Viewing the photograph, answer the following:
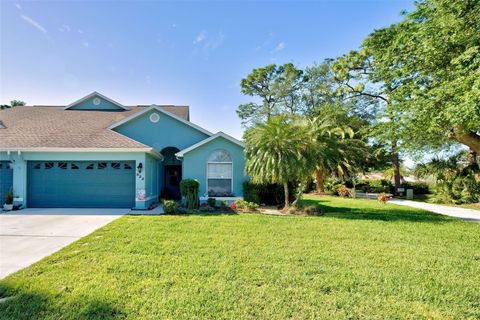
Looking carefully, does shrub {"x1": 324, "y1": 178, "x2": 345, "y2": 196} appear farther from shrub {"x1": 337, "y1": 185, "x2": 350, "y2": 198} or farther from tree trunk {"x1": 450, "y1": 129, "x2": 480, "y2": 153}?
tree trunk {"x1": 450, "y1": 129, "x2": 480, "y2": 153}

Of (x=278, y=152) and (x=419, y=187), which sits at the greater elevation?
(x=278, y=152)

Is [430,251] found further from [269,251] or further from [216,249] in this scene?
[216,249]

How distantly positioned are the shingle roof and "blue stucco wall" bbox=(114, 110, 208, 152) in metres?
1.43

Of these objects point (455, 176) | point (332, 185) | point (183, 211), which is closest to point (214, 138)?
point (183, 211)

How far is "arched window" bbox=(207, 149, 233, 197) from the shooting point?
13.4m

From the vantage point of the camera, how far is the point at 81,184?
12.6 m

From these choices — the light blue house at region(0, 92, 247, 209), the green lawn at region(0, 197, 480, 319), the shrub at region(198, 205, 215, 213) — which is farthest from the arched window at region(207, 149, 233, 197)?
the green lawn at region(0, 197, 480, 319)

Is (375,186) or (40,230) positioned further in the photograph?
(375,186)

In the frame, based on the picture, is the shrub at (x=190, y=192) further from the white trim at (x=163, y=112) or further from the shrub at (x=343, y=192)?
the shrub at (x=343, y=192)

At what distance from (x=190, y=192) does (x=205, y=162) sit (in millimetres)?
2054

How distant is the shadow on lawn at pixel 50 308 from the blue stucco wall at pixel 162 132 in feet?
38.5

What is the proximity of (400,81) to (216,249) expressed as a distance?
16.2 metres

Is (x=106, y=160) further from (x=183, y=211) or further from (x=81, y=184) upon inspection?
(x=183, y=211)

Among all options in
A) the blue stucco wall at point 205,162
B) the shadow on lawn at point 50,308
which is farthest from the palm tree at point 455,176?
the shadow on lawn at point 50,308
